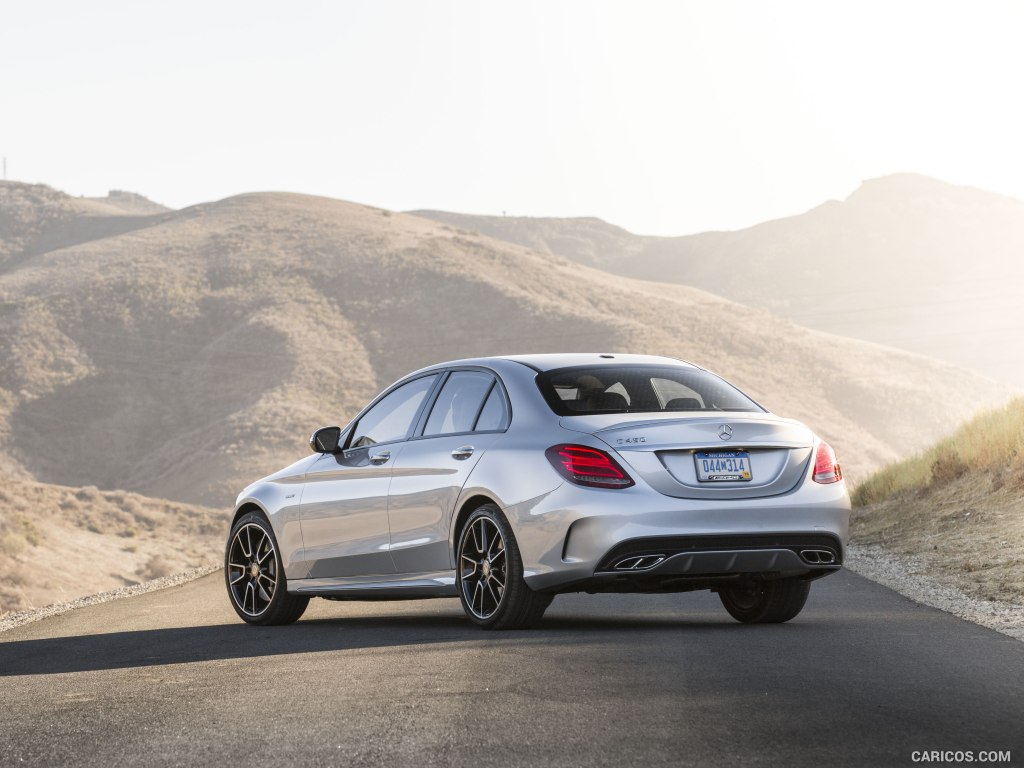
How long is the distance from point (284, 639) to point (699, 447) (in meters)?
3.08

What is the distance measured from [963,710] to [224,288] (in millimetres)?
88407

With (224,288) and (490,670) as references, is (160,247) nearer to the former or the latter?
(224,288)

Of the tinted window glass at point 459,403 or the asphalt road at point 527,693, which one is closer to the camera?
the asphalt road at point 527,693


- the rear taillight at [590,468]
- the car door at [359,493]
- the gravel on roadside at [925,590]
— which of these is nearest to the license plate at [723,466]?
the rear taillight at [590,468]

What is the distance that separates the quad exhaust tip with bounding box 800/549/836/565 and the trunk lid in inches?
16.0

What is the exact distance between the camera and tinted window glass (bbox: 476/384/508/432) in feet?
29.8

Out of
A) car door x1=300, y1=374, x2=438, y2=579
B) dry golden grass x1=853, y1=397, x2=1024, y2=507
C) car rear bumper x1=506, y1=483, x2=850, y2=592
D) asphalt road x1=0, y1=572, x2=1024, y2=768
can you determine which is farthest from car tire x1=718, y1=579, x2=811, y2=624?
dry golden grass x1=853, y1=397, x2=1024, y2=507

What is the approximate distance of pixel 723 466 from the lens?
8.48m

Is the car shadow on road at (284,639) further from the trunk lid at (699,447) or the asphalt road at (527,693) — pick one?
the trunk lid at (699,447)

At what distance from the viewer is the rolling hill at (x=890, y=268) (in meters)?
150

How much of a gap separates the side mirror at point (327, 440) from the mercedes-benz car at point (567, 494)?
17 millimetres

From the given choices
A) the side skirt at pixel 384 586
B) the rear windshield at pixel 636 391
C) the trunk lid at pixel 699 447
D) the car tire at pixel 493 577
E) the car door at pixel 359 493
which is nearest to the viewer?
the trunk lid at pixel 699 447

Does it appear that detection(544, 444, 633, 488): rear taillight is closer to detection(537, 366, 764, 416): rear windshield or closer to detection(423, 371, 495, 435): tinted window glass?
detection(537, 366, 764, 416): rear windshield

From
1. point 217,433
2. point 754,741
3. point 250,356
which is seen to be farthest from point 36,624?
point 250,356
